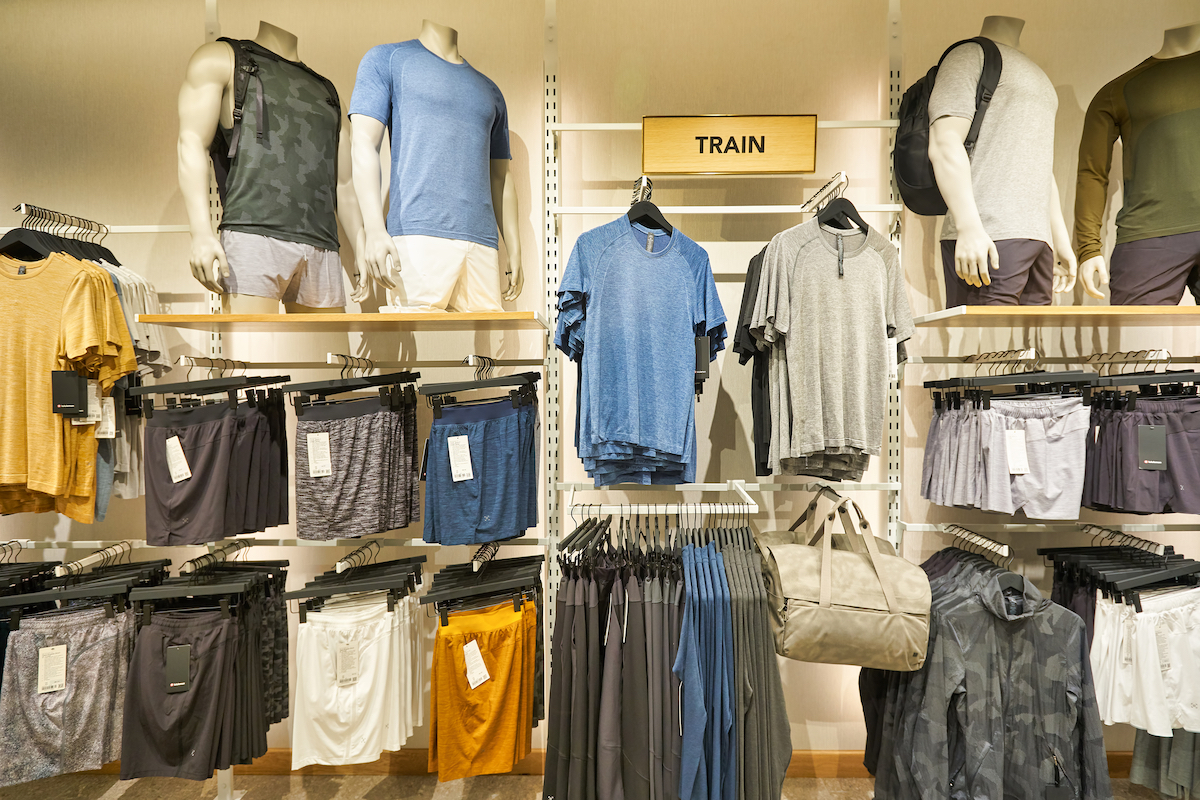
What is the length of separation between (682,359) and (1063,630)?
1.48 meters

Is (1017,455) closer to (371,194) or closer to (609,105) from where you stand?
(609,105)

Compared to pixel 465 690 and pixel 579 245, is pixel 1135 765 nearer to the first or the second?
pixel 465 690

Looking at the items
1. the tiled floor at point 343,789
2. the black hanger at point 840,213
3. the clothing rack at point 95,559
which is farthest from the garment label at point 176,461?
the black hanger at point 840,213

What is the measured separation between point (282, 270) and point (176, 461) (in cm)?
73

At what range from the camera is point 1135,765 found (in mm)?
2205

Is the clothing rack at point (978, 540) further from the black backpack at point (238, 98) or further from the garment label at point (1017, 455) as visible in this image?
the black backpack at point (238, 98)

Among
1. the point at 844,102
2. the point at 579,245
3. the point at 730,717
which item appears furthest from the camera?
the point at 844,102

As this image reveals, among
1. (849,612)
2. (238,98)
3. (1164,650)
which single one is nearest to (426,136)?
(238,98)

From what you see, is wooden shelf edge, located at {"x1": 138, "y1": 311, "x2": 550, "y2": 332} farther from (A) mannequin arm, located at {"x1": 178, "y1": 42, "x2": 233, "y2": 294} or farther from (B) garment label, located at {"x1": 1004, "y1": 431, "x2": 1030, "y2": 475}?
(B) garment label, located at {"x1": 1004, "y1": 431, "x2": 1030, "y2": 475}

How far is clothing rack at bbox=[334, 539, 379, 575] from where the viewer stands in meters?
2.21

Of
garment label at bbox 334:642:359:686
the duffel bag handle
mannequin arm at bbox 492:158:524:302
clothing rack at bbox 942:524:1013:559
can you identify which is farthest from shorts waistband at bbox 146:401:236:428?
clothing rack at bbox 942:524:1013:559

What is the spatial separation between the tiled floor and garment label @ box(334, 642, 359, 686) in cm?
89

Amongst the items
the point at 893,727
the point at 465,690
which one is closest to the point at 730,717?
the point at 893,727

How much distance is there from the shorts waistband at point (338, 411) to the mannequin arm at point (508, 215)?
70 centimetres
